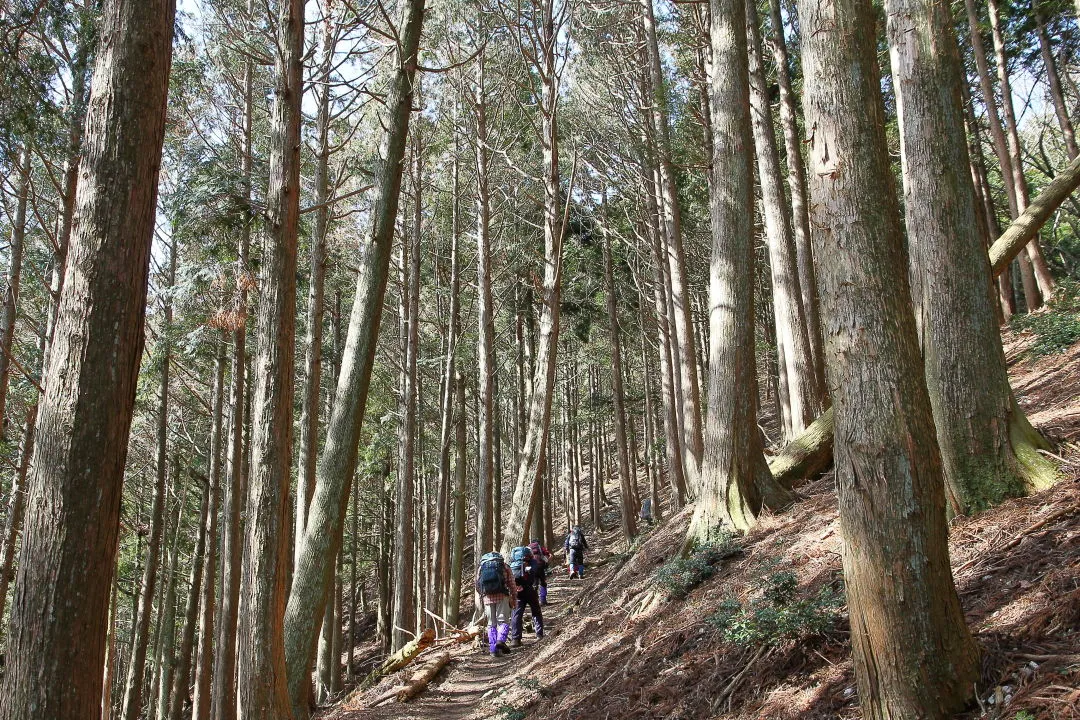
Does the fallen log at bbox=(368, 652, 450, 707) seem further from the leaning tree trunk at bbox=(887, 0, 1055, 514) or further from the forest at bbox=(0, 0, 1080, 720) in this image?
the leaning tree trunk at bbox=(887, 0, 1055, 514)

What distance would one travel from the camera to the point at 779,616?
394 centimetres

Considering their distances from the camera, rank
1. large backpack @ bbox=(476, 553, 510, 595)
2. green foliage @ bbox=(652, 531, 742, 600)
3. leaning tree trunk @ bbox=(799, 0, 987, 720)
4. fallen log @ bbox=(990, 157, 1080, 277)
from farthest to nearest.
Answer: large backpack @ bbox=(476, 553, 510, 595)
fallen log @ bbox=(990, 157, 1080, 277)
green foliage @ bbox=(652, 531, 742, 600)
leaning tree trunk @ bbox=(799, 0, 987, 720)

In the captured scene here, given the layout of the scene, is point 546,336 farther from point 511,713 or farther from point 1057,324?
point 1057,324

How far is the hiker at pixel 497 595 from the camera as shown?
9.17m

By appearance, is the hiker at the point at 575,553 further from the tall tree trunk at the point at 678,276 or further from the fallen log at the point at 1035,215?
the fallen log at the point at 1035,215

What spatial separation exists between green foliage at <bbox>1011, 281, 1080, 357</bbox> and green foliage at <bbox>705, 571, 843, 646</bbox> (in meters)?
8.36

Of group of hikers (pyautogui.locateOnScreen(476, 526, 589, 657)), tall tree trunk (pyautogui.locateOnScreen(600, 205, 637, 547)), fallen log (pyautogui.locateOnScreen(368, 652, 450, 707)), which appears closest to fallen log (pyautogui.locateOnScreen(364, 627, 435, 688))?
fallen log (pyautogui.locateOnScreen(368, 652, 450, 707))

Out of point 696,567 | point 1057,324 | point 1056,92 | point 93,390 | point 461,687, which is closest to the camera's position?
point 93,390

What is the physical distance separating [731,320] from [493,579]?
470 centimetres

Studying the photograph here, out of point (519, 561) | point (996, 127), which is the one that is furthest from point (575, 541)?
point (996, 127)

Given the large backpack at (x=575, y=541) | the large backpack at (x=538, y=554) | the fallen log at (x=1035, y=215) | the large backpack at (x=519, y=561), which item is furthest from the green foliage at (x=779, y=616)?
the large backpack at (x=575, y=541)

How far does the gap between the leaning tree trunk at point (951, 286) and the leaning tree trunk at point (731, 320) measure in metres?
2.27

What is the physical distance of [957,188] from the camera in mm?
5004

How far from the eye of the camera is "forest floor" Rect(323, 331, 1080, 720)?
3.01 m
